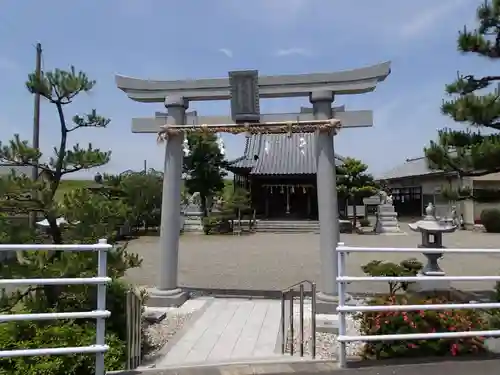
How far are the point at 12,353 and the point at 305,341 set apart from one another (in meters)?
3.33

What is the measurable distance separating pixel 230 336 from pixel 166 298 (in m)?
1.98

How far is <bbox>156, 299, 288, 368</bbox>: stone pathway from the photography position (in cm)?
461

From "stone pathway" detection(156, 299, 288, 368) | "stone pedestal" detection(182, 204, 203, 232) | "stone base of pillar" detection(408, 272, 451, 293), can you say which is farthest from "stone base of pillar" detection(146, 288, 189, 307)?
"stone pedestal" detection(182, 204, 203, 232)

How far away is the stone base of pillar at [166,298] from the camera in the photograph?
7004 millimetres

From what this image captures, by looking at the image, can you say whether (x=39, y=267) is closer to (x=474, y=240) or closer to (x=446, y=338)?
(x=446, y=338)

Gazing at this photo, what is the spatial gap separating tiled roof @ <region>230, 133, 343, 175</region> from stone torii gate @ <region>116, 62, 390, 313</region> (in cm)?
1867

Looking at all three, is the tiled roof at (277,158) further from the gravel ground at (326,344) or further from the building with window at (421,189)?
the gravel ground at (326,344)

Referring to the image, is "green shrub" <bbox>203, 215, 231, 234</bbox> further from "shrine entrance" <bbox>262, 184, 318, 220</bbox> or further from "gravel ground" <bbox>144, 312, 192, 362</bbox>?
"gravel ground" <bbox>144, 312, 192, 362</bbox>

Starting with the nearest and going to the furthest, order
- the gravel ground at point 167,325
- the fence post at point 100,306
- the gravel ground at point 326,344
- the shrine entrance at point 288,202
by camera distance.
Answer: the fence post at point 100,306
the gravel ground at point 326,344
the gravel ground at point 167,325
the shrine entrance at point 288,202

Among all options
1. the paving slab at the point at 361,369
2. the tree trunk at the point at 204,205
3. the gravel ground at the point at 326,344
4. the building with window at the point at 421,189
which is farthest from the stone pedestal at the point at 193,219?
the paving slab at the point at 361,369

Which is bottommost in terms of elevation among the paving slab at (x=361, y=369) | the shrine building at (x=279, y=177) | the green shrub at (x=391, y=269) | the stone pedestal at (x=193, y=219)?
the paving slab at (x=361, y=369)

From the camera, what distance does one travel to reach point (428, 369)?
11.7 feet

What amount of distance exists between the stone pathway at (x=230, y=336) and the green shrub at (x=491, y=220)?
21.2 m

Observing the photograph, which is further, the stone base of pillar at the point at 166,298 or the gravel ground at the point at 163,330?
the stone base of pillar at the point at 166,298
